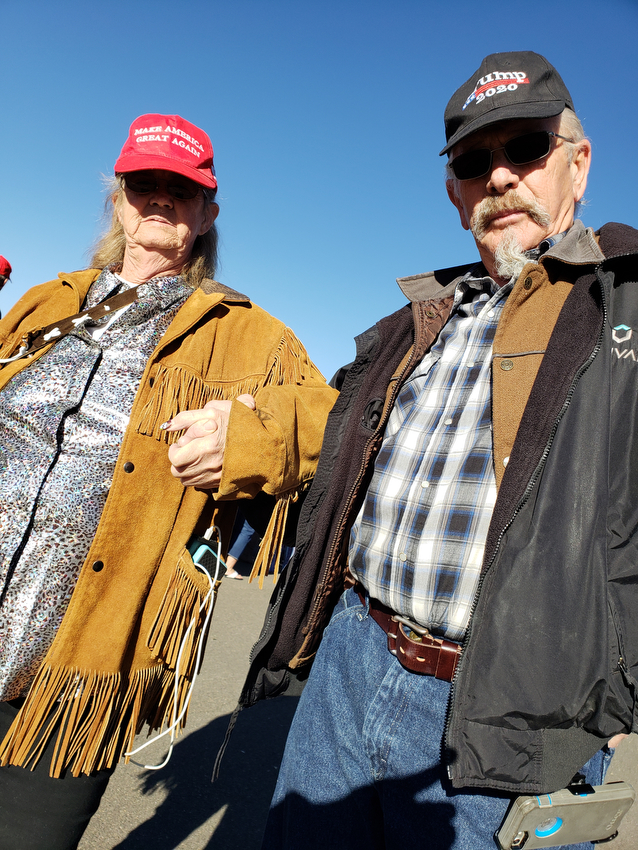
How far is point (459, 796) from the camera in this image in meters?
1.41

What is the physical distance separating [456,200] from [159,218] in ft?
3.35

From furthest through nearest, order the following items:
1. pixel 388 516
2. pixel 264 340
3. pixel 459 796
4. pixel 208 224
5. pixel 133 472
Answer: pixel 208 224, pixel 264 340, pixel 133 472, pixel 388 516, pixel 459 796

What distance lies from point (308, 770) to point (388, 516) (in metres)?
0.73

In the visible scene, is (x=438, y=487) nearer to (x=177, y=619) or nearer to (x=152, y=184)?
(x=177, y=619)

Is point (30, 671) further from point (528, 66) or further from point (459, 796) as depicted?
point (528, 66)

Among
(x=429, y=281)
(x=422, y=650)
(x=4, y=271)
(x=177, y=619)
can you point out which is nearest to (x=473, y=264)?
(x=429, y=281)

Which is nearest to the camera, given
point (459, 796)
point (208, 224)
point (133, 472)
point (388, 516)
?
point (459, 796)

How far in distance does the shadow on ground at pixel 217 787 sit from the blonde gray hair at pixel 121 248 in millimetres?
2319

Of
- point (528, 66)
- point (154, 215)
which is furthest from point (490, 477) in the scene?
point (154, 215)

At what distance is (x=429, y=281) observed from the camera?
2.12 meters

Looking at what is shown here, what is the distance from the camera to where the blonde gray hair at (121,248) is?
7.46ft

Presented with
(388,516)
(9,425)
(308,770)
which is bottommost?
(308,770)

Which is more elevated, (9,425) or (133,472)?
(9,425)

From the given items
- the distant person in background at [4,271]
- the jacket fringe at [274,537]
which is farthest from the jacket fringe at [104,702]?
the distant person in background at [4,271]
